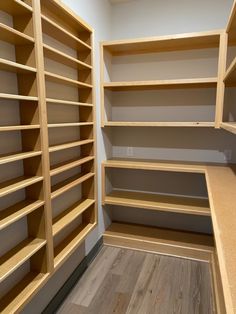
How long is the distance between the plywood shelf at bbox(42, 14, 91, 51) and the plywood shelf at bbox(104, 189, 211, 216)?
1.63 m

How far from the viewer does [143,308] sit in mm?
1916

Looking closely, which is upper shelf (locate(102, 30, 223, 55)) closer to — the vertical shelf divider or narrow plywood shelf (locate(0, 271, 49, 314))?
the vertical shelf divider

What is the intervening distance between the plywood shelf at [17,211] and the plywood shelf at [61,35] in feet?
3.67

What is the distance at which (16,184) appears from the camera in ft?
4.25

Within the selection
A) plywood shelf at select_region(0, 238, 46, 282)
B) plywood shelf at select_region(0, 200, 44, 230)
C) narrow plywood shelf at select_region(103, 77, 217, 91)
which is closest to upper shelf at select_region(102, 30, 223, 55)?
narrow plywood shelf at select_region(103, 77, 217, 91)

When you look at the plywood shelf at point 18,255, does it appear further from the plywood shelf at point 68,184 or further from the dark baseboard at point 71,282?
the dark baseboard at point 71,282

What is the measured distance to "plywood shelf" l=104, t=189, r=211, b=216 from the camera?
250 centimetres

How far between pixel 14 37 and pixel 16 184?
0.79 meters

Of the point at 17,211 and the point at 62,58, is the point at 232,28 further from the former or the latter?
the point at 17,211

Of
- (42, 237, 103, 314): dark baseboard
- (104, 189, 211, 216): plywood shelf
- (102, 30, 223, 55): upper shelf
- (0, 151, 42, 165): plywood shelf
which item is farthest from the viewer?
(104, 189, 211, 216): plywood shelf

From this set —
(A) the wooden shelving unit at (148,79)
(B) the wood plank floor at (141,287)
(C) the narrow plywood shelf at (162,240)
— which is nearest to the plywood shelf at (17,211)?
(B) the wood plank floor at (141,287)

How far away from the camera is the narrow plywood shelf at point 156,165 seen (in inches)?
94.8

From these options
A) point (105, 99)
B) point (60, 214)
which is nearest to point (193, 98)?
point (105, 99)

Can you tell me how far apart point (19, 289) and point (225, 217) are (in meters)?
1.26
